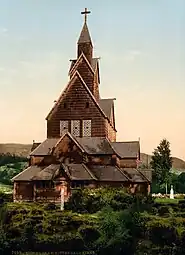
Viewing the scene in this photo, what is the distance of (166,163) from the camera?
5222 cm

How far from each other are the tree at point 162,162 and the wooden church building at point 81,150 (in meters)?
6.86

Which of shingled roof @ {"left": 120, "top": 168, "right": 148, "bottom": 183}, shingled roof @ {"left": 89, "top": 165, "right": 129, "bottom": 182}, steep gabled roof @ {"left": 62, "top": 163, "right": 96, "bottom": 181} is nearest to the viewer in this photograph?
steep gabled roof @ {"left": 62, "top": 163, "right": 96, "bottom": 181}

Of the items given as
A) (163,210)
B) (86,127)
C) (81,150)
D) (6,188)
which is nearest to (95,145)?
(81,150)

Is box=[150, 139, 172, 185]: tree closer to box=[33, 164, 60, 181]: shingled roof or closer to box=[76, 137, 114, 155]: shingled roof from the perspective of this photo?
box=[76, 137, 114, 155]: shingled roof

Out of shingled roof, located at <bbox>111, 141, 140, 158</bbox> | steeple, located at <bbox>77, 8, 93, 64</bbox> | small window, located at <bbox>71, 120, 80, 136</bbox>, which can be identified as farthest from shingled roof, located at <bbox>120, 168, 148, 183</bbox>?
steeple, located at <bbox>77, 8, 93, 64</bbox>

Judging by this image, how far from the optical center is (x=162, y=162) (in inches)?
2051

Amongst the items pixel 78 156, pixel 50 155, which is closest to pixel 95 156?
pixel 78 156

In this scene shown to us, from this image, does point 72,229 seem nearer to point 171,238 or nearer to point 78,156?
point 171,238

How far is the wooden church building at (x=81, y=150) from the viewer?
40188 mm

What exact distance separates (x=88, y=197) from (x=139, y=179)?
869 centimetres

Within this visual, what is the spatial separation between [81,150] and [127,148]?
571 cm

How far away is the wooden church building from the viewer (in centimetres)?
4019

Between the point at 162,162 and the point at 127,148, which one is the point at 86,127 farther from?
the point at 162,162

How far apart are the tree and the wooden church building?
686cm
